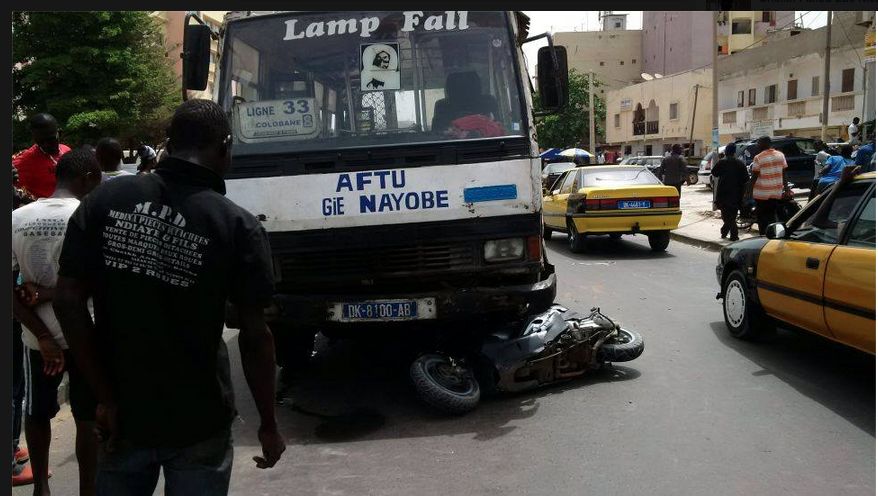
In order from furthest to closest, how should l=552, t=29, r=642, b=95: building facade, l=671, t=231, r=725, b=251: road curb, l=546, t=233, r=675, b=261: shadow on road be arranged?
l=552, t=29, r=642, b=95: building facade
l=671, t=231, r=725, b=251: road curb
l=546, t=233, r=675, b=261: shadow on road

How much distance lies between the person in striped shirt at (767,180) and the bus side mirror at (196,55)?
8788 millimetres

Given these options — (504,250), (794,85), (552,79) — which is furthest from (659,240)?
(794,85)

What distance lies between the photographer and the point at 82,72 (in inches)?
1249

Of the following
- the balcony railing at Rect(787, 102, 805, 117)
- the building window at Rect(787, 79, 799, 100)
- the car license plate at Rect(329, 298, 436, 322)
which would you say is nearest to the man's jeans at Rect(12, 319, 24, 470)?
the car license plate at Rect(329, 298, 436, 322)

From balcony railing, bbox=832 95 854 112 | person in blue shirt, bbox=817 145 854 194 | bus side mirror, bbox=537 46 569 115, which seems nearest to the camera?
bus side mirror, bbox=537 46 569 115

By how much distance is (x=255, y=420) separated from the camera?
4.95m

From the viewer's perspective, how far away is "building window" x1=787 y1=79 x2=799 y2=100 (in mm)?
39378

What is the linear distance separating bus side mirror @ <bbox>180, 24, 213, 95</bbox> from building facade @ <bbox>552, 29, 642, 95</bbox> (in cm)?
7351

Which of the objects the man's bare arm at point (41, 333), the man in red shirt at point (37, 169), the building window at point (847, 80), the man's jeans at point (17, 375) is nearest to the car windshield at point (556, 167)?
the building window at point (847, 80)

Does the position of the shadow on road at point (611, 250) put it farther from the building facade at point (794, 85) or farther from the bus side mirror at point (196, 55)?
the building facade at point (794, 85)

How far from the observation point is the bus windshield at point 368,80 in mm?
5102

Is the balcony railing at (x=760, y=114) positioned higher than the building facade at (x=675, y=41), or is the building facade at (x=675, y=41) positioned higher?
the building facade at (x=675, y=41)

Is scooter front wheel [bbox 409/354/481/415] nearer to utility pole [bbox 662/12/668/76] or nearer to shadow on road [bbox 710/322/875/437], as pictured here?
shadow on road [bbox 710/322/875/437]

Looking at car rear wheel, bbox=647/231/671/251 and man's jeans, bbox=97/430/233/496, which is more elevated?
man's jeans, bbox=97/430/233/496
